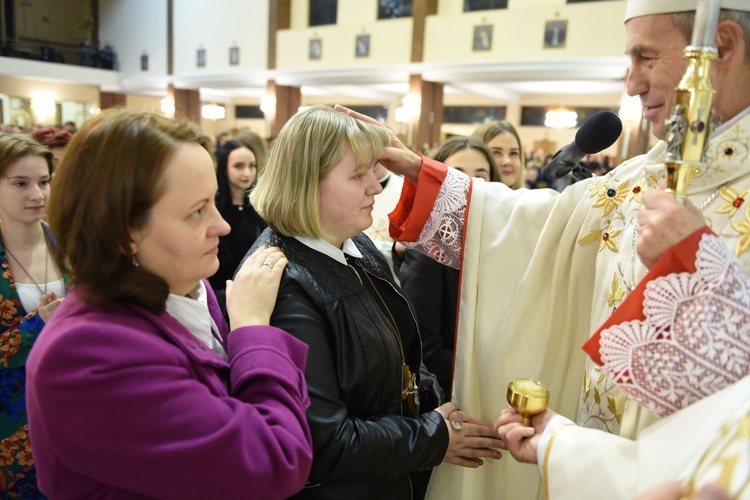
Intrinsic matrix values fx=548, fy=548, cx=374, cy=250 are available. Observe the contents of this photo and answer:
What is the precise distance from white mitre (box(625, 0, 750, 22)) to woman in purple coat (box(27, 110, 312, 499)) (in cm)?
107

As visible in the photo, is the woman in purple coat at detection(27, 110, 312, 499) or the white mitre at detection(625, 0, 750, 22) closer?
the woman in purple coat at detection(27, 110, 312, 499)

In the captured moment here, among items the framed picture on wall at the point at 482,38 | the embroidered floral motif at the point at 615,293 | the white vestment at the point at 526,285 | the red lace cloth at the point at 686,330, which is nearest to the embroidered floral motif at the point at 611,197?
the white vestment at the point at 526,285

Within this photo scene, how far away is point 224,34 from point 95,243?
1601cm

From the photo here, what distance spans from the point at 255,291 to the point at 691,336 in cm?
90

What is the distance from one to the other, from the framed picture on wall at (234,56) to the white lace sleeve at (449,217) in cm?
1469

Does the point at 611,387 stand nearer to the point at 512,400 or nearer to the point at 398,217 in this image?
the point at 512,400

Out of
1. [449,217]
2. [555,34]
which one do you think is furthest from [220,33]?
[449,217]

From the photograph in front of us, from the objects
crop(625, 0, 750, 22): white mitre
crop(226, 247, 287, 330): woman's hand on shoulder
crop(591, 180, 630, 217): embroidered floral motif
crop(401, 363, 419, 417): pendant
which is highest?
crop(625, 0, 750, 22): white mitre

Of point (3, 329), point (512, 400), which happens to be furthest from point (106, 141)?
point (3, 329)

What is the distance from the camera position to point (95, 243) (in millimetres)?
938

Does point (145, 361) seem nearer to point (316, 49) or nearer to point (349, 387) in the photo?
point (349, 387)

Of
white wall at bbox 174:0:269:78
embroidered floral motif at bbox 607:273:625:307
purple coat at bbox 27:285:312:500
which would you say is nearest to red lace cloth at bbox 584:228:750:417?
embroidered floral motif at bbox 607:273:625:307

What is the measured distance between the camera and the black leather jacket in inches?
51.1

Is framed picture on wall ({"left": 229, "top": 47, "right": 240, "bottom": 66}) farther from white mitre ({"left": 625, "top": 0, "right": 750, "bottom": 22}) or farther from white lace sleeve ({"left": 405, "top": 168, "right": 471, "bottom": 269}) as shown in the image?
white mitre ({"left": 625, "top": 0, "right": 750, "bottom": 22})
